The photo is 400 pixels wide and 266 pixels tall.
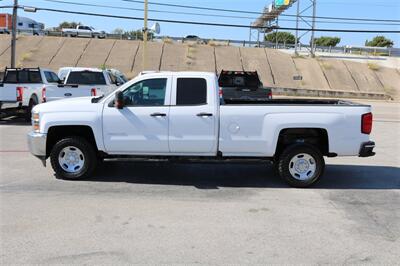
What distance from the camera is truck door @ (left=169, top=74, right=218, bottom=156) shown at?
8.06m

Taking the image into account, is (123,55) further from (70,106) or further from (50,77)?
(70,106)

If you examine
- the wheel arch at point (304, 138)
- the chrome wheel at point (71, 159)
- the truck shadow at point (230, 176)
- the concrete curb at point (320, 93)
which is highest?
the concrete curb at point (320, 93)

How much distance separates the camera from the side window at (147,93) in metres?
8.20

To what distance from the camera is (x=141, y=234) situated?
569 cm

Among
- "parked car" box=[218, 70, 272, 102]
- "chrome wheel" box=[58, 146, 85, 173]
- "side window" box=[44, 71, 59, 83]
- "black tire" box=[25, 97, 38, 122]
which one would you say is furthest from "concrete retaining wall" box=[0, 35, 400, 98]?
"chrome wheel" box=[58, 146, 85, 173]

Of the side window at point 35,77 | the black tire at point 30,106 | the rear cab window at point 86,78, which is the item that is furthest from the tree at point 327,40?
the black tire at point 30,106

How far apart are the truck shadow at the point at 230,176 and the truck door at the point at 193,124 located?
471 millimetres

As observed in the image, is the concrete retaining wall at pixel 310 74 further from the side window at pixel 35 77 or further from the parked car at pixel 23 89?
the parked car at pixel 23 89

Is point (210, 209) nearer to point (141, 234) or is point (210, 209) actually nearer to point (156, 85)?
point (141, 234)

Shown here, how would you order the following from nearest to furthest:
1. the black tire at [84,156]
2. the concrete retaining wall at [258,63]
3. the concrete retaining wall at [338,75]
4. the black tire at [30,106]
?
the black tire at [84,156], the black tire at [30,106], the concrete retaining wall at [338,75], the concrete retaining wall at [258,63]

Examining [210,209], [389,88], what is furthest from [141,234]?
[389,88]

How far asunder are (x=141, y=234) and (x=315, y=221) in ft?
7.23

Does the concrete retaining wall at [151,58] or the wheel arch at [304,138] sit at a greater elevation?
the concrete retaining wall at [151,58]

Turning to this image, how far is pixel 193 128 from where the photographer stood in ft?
26.5
